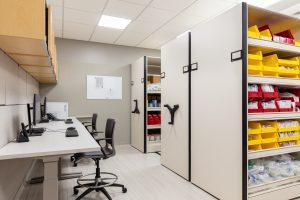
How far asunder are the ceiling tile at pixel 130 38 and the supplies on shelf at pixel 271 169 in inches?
141

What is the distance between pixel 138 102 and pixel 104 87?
1.06m

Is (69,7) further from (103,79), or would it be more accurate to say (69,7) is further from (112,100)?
(112,100)

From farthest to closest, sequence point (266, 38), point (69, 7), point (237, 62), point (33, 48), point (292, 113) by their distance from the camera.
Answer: point (69, 7) < point (292, 113) < point (266, 38) < point (237, 62) < point (33, 48)

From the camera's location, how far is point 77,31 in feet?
14.6

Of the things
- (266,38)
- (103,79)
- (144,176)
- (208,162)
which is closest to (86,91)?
(103,79)

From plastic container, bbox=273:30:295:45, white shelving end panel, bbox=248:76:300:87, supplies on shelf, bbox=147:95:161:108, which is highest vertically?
plastic container, bbox=273:30:295:45

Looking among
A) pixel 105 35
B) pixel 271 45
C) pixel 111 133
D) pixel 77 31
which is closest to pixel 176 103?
pixel 111 133

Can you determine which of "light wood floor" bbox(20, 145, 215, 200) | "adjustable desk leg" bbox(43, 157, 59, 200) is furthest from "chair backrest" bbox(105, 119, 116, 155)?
"adjustable desk leg" bbox(43, 157, 59, 200)

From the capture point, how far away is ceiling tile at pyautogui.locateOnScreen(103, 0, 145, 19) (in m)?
3.22

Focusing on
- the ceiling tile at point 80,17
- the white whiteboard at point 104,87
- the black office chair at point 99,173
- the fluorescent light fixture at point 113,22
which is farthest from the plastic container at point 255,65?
the white whiteboard at point 104,87

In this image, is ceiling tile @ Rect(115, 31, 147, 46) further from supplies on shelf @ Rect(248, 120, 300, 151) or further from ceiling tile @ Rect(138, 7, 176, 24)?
supplies on shelf @ Rect(248, 120, 300, 151)

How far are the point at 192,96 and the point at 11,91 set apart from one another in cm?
219

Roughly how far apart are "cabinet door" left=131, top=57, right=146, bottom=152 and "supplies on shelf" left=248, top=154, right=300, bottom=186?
8.70ft

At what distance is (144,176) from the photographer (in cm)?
312
